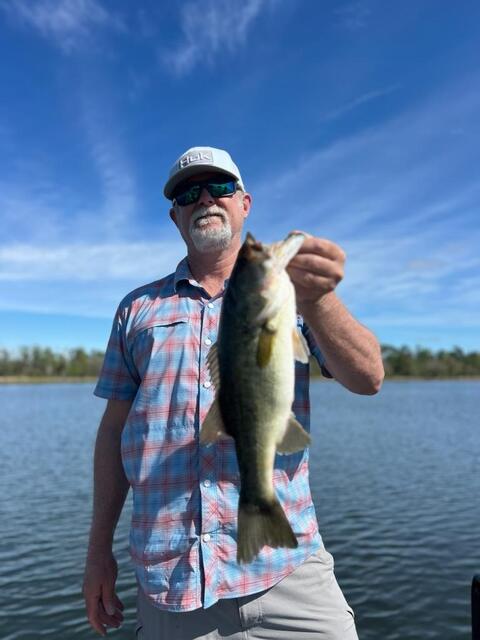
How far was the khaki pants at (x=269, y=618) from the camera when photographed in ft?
10.9

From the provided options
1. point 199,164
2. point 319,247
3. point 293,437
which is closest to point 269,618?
point 293,437

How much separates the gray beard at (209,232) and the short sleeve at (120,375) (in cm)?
80

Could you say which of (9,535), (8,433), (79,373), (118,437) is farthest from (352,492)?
(79,373)

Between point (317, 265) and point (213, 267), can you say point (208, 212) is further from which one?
point (317, 265)

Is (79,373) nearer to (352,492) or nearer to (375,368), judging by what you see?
(352,492)

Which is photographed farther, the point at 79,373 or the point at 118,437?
the point at 79,373

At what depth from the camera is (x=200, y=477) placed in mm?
3436

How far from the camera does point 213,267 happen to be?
13.4ft

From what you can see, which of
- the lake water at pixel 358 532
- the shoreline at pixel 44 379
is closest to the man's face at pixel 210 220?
the lake water at pixel 358 532

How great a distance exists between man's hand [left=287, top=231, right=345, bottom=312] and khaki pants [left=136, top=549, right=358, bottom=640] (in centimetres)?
183

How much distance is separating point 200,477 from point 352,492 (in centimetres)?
1642

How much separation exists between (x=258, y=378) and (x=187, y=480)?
1275 mm

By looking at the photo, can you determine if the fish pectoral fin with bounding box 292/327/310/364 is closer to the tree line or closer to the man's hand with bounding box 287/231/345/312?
the man's hand with bounding box 287/231/345/312

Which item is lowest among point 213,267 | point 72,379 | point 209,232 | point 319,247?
point 319,247
